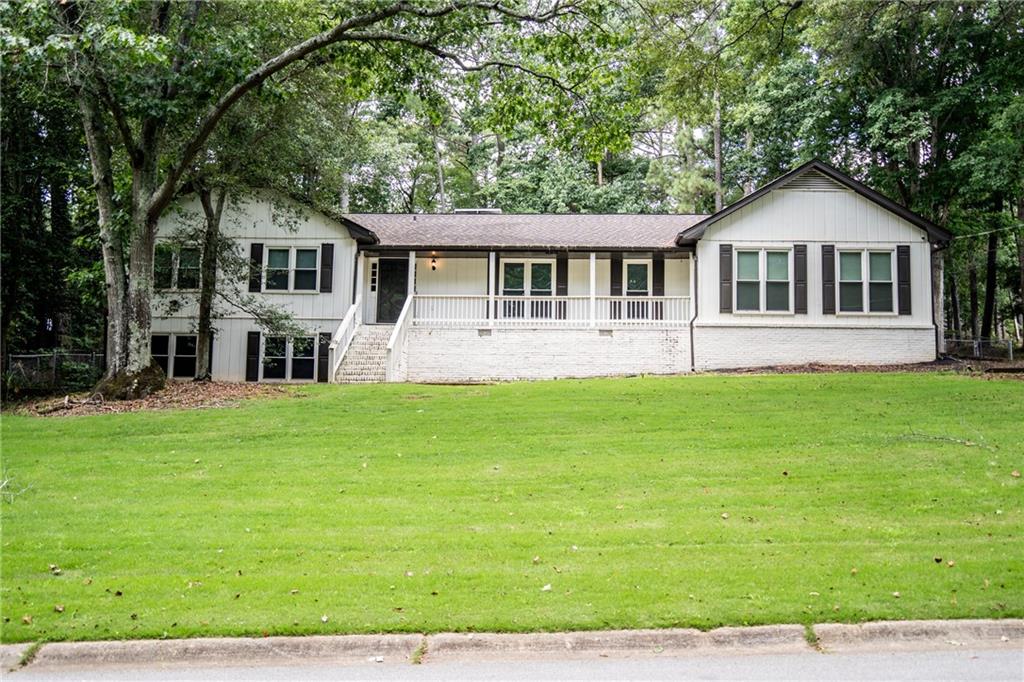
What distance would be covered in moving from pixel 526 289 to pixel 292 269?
6.90m

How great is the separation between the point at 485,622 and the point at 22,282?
64.9ft

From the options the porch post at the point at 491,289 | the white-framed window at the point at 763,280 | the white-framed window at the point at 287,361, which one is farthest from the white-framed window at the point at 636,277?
the white-framed window at the point at 287,361

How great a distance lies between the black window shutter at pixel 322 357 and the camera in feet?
68.5

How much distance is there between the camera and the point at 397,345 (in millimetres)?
A: 18844

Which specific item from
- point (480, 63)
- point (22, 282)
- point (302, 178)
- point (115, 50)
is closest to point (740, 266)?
point (480, 63)

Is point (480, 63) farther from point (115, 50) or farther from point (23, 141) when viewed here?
point (23, 141)

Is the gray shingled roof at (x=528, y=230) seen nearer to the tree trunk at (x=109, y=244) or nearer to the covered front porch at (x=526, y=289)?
the covered front porch at (x=526, y=289)

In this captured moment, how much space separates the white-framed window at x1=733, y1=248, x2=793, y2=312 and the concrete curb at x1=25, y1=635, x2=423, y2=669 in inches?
665

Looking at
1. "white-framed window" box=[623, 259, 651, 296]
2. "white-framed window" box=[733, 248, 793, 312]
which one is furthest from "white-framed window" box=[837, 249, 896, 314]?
"white-framed window" box=[623, 259, 651, 296]

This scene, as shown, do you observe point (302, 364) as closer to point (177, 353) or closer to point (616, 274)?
point (177, 353)

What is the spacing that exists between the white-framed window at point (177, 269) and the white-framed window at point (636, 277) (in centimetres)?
1237

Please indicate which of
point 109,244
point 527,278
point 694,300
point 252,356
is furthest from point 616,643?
A: point 252,356

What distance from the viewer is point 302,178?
61.3 feet

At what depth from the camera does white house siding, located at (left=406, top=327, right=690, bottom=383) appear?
19.8 m
